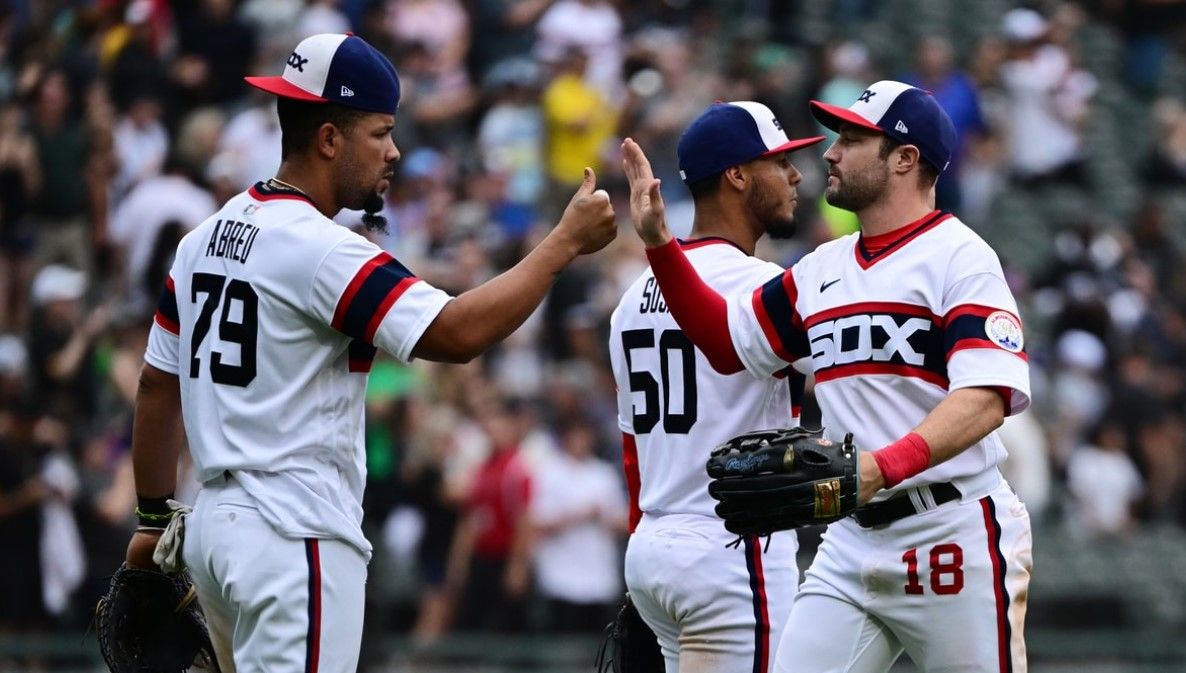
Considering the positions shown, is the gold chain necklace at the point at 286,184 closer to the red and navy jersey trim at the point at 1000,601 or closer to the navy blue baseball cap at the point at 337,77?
the navy blue baseball cap at the point at 337,77

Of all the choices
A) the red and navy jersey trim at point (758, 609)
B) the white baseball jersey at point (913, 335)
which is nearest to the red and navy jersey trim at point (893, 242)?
the white baseball jersey at point (913, 335)

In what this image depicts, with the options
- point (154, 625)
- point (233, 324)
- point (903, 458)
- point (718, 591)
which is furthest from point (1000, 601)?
point (154, 625)

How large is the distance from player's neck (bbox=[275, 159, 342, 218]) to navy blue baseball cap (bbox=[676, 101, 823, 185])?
151cm

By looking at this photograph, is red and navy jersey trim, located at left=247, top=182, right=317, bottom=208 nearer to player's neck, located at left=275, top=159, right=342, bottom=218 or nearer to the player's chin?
player's neck, located at left=275, top=159, right=342, bottom=218

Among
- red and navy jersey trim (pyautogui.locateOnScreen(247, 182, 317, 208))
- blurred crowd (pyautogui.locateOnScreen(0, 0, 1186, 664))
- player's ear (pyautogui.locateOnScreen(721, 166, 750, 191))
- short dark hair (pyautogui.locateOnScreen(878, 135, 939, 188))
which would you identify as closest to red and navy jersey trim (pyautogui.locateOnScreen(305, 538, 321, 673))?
red and navy jersey trim (pyautogui.locateOnScreen(247, 182, 317, 208))

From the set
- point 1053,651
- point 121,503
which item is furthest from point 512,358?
point 1053,651

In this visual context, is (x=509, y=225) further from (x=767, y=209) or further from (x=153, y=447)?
(x=153, y=447)

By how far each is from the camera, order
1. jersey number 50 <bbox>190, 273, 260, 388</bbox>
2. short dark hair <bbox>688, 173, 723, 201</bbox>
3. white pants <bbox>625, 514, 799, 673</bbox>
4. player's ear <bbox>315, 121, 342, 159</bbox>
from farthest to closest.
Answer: short dark hair <bbox>688, 173, 723, 201</bbox> < white pants <bbox>625, 514, 799, 673</bbox> < player's ear <bbox>315, 121, 342, 159</bbox> < jersey number 50 <bbox>190, 273, 260, 388</bbox>

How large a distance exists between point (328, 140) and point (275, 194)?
0.80 ft

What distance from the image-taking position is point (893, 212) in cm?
620

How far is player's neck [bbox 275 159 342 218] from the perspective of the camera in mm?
5867

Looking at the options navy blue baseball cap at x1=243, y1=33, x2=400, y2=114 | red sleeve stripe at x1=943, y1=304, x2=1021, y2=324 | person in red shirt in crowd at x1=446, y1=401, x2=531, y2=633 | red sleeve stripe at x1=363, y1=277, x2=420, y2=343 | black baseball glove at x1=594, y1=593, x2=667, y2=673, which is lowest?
person in red shirt in crowd at x1=446, y1=401, x2=531, y2=633

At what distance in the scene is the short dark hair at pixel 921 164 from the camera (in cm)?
621

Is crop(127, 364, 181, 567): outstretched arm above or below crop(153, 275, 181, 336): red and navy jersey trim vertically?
below
